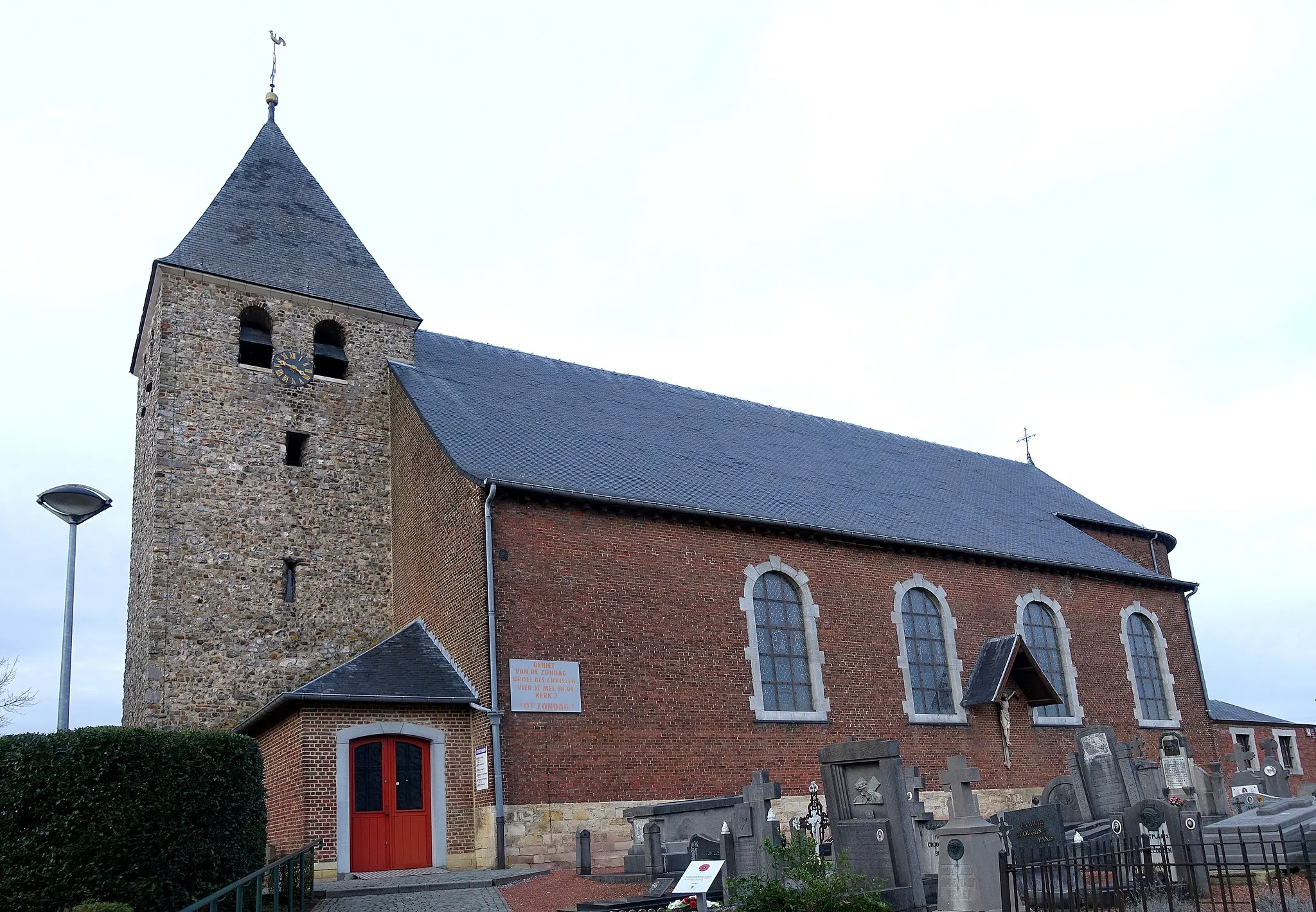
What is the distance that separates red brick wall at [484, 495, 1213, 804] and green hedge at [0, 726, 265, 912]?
20.5 feet

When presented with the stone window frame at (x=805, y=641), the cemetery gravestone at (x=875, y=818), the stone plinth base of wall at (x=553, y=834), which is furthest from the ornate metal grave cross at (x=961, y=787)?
the stone window frame at (x=805, y=641)

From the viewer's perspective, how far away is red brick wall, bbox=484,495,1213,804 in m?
15.6

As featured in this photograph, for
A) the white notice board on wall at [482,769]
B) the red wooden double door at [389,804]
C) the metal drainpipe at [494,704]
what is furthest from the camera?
the white notice board on wall at [482,769]

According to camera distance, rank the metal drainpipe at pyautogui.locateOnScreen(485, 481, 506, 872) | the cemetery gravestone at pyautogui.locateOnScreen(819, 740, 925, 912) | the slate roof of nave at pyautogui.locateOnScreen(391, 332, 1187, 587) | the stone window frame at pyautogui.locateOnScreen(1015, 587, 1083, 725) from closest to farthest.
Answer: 1. the cemetery gravestone at pyautogui.locateOnScreen(819, 740, 925, 912)
2. the metal drainpipe at pyautogui.locateOnScreen(485, 481, 506, 872)
3. the slate roof of nave at pyautogui.locateOnScreen(391, 332, 1187, 587)
4. the stone window frame at pyautogui.locateOnScreen(1015, 587, 1083, 725)

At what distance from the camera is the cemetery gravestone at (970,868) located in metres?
9.44

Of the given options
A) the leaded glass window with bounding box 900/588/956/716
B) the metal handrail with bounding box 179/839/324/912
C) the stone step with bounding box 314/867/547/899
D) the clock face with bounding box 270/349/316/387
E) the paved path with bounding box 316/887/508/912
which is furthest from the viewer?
the leaded glass window with bounding box 900/588/956/716

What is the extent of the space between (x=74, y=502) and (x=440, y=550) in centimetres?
725

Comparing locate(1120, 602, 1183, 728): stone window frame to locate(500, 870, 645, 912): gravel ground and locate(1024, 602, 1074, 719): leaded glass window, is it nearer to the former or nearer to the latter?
locate(1024, 602, 1074, 719): leaded glass window

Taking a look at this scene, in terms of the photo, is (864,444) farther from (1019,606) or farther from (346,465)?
(346,465)

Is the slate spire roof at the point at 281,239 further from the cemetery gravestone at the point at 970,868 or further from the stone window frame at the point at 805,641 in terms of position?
the cemetery gravestone at the point at 970,868

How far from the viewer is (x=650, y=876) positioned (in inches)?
498

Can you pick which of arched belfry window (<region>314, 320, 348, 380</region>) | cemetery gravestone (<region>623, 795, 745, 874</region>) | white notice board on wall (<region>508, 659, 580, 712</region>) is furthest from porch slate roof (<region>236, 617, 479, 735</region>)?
arched belfry window (<region>314, 320, 348, 380</region>)

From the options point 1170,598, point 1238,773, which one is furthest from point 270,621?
point 1170,598

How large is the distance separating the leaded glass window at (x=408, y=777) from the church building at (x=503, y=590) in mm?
45
